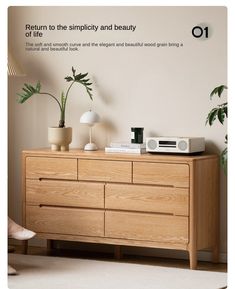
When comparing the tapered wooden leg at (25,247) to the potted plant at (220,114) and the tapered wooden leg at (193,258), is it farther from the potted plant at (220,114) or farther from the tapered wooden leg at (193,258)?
the potted plant at (220,114)

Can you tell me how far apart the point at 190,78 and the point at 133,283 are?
1.65 meters

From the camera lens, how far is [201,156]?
5.51 metres

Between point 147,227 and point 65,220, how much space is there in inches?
26.0

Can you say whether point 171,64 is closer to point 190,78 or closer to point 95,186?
point 190,78

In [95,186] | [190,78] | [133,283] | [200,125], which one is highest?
[190,78]

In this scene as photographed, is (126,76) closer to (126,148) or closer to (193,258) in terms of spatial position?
(126,148)

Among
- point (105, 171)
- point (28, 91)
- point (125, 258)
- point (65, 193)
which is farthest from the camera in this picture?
point (28, 91)

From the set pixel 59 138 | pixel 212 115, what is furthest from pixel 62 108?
pixel 212 115

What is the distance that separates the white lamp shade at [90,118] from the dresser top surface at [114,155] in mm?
229

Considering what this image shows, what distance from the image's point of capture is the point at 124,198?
18.3 ft

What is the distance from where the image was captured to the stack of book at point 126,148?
5.68 m

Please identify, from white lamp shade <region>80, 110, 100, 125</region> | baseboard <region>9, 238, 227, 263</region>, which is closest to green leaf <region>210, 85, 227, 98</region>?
white lamp shade <region>80, 110, 100, 125</region>

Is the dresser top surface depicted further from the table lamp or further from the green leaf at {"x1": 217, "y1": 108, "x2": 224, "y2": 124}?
the green leaf at {"x1": 217, "y1": 108, "x2": 224, "y2": 124}
